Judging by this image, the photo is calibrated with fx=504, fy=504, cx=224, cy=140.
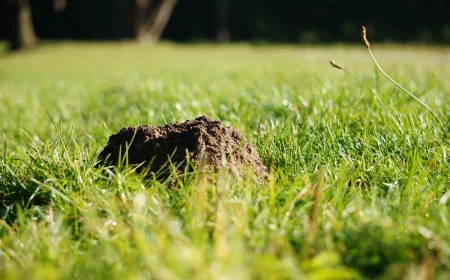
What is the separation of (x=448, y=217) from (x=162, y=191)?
1.04 metres

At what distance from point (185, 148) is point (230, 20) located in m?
27.5

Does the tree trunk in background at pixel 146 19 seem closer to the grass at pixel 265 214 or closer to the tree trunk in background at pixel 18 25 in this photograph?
the tree trunk in background at pixel 18 25

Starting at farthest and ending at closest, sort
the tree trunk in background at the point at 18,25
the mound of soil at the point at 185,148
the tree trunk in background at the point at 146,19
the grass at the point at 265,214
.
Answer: the tree trunk in background at the point at 146,19, the tree trunk in background at the point at 18,25, the mound of soil at the point at 185,148, the grass at the point at 265,214

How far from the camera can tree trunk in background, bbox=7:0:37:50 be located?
74.0 feet

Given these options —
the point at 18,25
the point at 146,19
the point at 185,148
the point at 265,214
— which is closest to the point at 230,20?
the point at 146,19

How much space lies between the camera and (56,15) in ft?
108

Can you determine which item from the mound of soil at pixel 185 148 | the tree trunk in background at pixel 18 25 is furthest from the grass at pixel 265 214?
the tree trunk in background at pixel 18 25

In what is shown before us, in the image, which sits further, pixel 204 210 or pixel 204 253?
pixel 204 210

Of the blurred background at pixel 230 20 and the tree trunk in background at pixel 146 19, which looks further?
the blurred background at pixel 230 20

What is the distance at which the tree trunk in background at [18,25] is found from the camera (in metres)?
22.6

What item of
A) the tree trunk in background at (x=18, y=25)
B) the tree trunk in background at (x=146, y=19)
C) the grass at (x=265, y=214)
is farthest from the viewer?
the tree trunk in background at (x=146, y=19)

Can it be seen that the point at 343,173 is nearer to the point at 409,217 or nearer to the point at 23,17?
the point at 409,217

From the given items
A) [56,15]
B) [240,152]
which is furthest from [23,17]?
[240,152]

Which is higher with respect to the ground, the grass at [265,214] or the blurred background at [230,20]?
the grass at [265,214]
